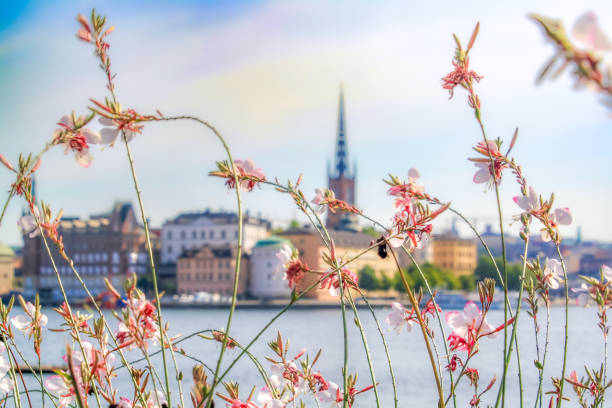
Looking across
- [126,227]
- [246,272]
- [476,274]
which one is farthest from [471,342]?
[476,274]

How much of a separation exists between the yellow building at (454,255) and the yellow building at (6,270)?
3703cm

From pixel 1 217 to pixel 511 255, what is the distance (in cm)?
10944

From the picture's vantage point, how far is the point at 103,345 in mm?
1234

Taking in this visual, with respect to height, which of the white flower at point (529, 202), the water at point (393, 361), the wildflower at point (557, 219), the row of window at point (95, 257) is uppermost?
the row of window at point (95, 257)

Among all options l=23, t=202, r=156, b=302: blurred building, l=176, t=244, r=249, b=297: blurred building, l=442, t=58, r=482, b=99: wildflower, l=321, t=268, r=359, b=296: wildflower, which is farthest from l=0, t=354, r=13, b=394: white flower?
l=23, t=202, r=156, b=302: blurred building

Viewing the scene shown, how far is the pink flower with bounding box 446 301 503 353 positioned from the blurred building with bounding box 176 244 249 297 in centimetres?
6861

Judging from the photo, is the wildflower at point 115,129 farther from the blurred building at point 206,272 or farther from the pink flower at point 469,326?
the blurred building at point 206,272

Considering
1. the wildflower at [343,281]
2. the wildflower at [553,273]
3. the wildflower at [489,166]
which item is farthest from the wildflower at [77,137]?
the wildflower at [553,273]

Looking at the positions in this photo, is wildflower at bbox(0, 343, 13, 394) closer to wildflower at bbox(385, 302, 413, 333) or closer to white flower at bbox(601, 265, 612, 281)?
wildflower at bbox(385, 302, 413, 333)

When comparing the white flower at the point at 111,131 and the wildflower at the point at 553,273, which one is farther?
the wildflower at the point at 553,273

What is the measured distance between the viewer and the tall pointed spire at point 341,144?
301ft

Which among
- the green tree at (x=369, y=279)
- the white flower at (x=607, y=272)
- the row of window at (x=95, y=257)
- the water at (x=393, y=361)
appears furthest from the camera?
the row of window at (x=95, y=257)

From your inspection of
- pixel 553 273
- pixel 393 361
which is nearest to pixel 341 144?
pixel 393 361

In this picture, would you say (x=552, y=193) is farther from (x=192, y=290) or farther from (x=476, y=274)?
Answer: (x=476, y=274)
